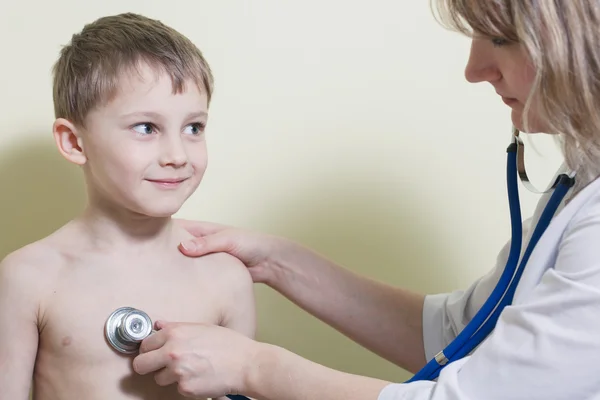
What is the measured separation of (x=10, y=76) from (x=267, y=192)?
519mm

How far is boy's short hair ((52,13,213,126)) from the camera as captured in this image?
1.10 meters

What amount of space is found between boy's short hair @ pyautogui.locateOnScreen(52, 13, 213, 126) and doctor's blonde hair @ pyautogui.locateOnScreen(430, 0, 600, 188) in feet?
1.30

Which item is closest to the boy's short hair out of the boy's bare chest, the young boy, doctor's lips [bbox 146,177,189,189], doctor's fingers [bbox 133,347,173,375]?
the young boy

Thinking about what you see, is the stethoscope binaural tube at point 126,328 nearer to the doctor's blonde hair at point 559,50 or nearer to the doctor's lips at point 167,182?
the doctor's lips at point 167,182

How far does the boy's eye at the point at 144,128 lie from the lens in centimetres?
111

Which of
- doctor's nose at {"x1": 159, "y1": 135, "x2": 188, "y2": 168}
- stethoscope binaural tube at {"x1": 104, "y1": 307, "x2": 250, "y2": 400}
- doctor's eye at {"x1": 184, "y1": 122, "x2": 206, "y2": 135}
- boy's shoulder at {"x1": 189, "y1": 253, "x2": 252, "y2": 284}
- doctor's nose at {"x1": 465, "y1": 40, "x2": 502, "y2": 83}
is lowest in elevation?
stethoscope binaural tube at {"x1": 104, "y1": 307, "x2": 250, "y2": 400}

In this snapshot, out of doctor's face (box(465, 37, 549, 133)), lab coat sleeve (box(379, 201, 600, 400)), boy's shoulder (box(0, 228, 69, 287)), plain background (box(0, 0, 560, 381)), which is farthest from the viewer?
plain background (box(0, 0, 560, 381))

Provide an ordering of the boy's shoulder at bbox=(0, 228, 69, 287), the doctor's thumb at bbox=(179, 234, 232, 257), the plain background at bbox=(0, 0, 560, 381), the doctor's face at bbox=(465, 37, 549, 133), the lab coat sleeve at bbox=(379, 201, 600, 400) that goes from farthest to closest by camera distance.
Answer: the plain background at bbox=(0, 0, 560, 381)
the doctor's thumb at bbox=(179, 234, 232, 257)
the boy's shoulder at bbox=(0, 228, 69, 287)
the doctor's face at bbox=(465, 37, 549, 133)
the lab coat sleeve at bbox=(379, 201, 600, 400)

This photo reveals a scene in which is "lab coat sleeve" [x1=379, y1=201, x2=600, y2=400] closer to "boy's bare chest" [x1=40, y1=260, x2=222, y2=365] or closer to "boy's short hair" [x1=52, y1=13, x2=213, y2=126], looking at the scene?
"boy's bare chest" [x1=40, y1=260, x2=222, y2=365]

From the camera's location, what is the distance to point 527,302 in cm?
98

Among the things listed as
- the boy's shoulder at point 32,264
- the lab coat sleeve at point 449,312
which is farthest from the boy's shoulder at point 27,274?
the lab coat sleeve at point 449,312

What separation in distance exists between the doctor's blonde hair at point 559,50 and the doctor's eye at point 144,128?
453 millimetres

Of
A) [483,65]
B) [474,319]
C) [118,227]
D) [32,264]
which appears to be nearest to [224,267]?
[118,227]

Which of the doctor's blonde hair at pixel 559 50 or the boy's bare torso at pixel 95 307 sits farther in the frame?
the boy's bare torso at pixel 95 307
